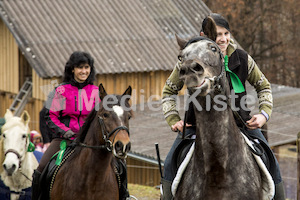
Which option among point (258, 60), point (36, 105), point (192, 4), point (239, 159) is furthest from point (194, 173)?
point (258, 60)

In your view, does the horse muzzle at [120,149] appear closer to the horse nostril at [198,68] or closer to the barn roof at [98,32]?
the horse nostril at [198,68]

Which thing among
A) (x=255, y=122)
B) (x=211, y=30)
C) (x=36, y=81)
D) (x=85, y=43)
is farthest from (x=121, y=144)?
(x=85, y=43)

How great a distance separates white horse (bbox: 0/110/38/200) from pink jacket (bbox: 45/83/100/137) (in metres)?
1.34

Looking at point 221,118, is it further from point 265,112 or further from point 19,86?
point 19,86

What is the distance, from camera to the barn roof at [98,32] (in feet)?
65.0

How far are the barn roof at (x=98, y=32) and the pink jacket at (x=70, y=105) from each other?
36.4 feet

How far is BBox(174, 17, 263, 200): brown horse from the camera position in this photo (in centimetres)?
484

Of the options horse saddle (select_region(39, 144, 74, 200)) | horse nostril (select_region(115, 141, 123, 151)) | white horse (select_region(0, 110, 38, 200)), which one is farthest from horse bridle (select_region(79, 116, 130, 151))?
white horse (select_region(0, 110, 38, 200))

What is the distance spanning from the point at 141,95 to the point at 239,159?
54.2 ft

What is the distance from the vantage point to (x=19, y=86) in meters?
21.3

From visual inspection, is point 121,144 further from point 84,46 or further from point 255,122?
point 84,46

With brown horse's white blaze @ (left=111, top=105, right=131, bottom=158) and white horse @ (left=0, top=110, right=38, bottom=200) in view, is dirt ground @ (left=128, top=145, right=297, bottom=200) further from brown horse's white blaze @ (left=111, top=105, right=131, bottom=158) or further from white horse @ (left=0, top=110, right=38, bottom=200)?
brown horse's white blaze @ (left=111, top=105, right=131, bottom=158)

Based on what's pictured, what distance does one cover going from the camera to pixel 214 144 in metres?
5.09

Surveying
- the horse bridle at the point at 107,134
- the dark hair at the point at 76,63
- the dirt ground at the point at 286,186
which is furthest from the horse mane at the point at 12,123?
the dirt ground at the point at 286,186
